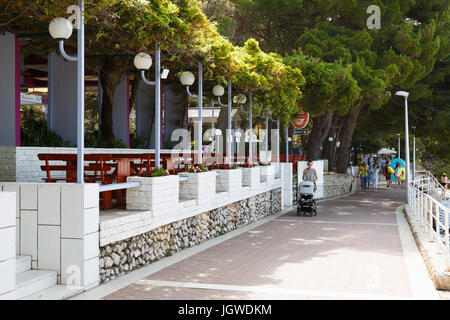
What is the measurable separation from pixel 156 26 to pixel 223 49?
316 centimetres

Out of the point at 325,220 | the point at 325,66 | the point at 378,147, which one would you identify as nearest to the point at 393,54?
the point at 325,66

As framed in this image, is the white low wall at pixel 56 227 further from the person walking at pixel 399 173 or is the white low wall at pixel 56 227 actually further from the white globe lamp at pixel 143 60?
the person walking at pixel 399 173

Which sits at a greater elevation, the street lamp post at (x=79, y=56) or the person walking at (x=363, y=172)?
Answer: the street lamp post at (x=79, y=56)

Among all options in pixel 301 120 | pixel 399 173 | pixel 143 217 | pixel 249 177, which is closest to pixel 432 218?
pixel 249 177

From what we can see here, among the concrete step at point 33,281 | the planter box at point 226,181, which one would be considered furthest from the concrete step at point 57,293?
the planter box at point 226,181

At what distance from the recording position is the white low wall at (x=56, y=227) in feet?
19.4

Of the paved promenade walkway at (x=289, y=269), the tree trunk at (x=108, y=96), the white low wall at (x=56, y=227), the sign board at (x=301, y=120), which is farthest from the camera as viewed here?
the sign board at (x=301, y=120)

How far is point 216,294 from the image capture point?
19.9 ft

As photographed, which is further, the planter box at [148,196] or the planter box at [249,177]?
the planter box at [249,177]

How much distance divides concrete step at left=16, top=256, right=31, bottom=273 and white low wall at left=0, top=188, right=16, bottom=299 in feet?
3.71

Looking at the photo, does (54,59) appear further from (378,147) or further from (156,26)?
(378,147)

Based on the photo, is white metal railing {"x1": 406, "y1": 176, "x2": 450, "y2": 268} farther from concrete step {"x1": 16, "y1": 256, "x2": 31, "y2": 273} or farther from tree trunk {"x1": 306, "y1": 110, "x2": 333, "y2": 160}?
tree trunk {"x1": 306, "y1": 110, "x2": 333, "y2": 160}

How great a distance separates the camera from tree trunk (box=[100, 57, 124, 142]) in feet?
48.0

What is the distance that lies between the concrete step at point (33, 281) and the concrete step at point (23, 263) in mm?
65
